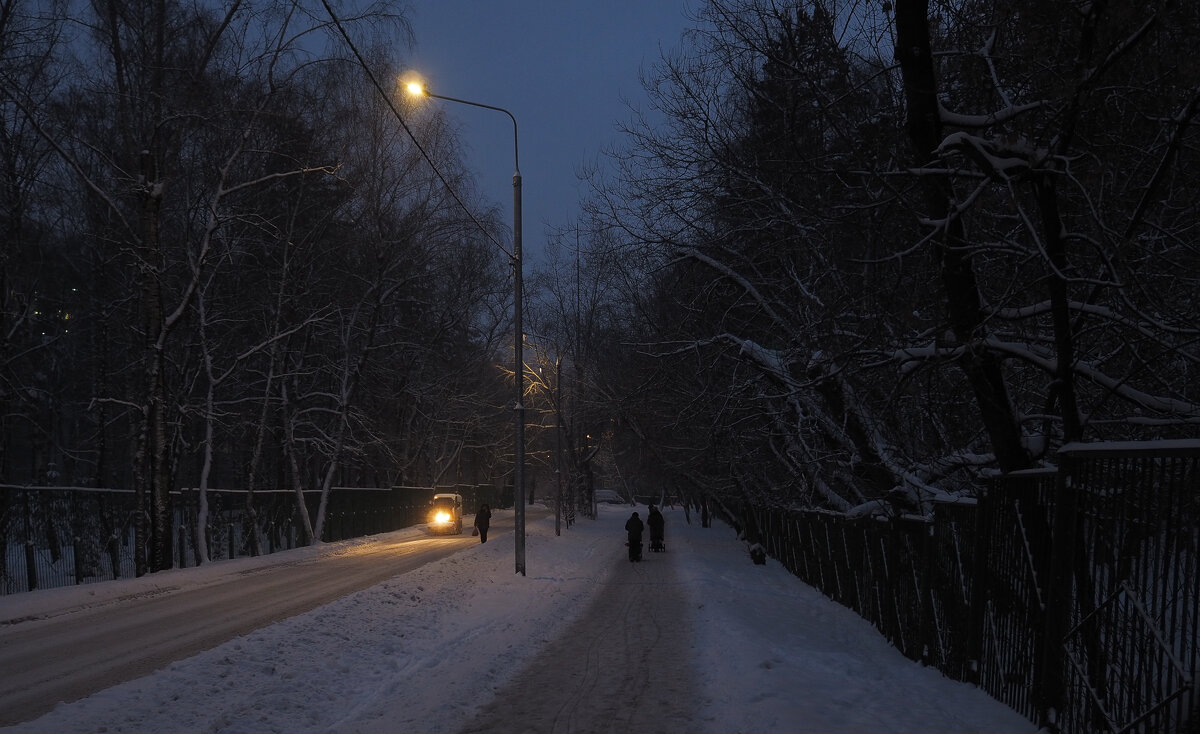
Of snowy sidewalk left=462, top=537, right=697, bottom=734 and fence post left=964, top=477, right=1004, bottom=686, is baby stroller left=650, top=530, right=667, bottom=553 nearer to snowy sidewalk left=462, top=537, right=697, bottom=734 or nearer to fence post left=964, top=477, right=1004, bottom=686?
snowy sidewalk left=462, top=537, right=697, bottom=734

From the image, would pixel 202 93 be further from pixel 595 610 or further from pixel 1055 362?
pixel 1055 362

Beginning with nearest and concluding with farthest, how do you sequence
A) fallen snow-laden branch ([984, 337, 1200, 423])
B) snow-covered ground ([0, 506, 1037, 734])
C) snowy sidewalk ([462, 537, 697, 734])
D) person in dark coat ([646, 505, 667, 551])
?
fallen snow-laden branch ([984, 337, 1200, 423]) < snow-covered ground ([0, 506, 1037, 734]) < snowy sidewalk ([462, 537, 697, 734]) < person in dark coat ([646, 505, 667, 551])

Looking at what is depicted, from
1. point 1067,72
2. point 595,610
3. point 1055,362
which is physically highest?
point 1067,72

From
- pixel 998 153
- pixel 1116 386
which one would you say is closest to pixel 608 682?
pixel 1116 386

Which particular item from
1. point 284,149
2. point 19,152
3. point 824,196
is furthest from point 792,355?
point 19,152

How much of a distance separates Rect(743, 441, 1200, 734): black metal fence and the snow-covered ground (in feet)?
2.03

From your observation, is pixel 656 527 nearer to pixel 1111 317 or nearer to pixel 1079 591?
pixel 1079 591

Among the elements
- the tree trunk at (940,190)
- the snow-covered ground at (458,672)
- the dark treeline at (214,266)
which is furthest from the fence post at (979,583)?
the dark treeline at (214,266)

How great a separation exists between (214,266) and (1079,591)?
2947 cm

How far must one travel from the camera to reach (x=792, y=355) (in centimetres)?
1703

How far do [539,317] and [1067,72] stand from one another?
51.9 m

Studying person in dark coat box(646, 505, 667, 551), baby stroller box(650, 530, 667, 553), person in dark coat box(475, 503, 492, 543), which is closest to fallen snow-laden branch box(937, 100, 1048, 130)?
person in dark coat box(646, 505, 667, 551)

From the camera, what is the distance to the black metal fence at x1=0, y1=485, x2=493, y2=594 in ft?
68.7

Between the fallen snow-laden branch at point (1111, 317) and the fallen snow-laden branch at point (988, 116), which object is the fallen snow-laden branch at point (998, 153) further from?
the fallen snow-laden branch at point (1111, 317)
